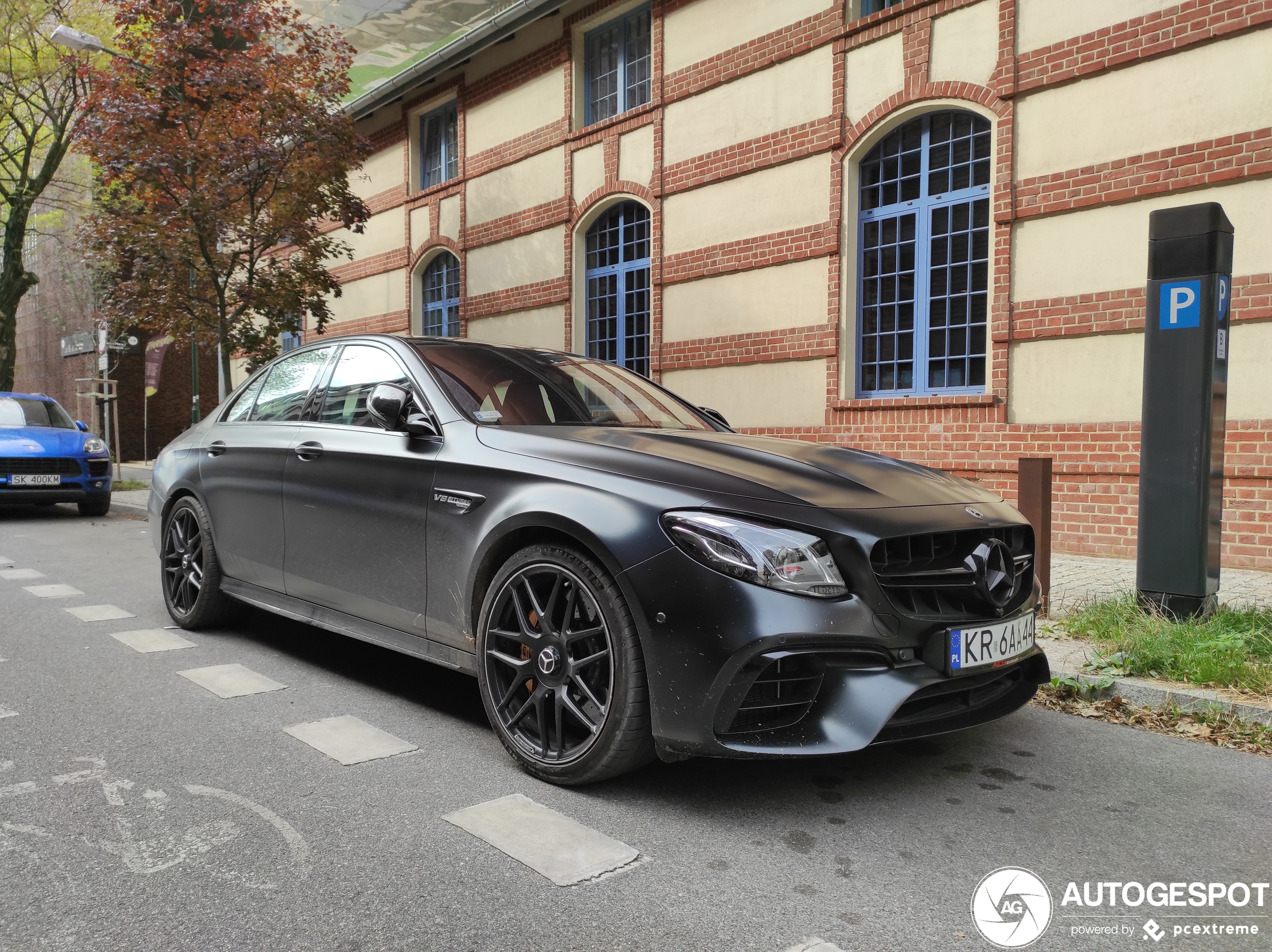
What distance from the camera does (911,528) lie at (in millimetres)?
→ 2949

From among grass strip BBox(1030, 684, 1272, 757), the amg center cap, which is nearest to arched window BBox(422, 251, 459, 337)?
grass strip BBox(1030, 684, 1272, 757)

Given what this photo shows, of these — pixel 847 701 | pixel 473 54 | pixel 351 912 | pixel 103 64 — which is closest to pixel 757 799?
pixel 847 701

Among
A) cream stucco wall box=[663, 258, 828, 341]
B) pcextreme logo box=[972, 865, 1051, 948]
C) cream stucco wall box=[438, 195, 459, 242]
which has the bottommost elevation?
pcextreme logo box=[972, 865, 1051, 948]

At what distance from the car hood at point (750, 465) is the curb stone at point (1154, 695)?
48.7 inches

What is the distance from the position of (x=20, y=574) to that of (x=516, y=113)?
9.70 metres

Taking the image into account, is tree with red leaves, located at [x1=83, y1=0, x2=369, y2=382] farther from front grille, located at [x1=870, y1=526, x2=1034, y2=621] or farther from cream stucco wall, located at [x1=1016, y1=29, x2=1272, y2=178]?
front grille, located at [x1=870, y1=526, x2=1034, y2=621]

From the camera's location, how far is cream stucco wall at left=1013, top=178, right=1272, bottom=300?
24.2 feet

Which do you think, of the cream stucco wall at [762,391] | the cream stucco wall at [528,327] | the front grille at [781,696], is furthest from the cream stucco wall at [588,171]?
the front grille at [781,696]

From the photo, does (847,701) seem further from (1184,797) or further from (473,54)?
(473,54)

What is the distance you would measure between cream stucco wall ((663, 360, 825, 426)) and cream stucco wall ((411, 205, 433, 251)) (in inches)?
263

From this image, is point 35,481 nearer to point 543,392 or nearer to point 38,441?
point 38,441

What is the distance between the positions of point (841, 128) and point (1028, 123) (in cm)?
195

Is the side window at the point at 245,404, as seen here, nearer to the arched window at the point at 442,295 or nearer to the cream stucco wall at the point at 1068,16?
the cream stucco wall at the point at 1068,16

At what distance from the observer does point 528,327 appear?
573 inches
